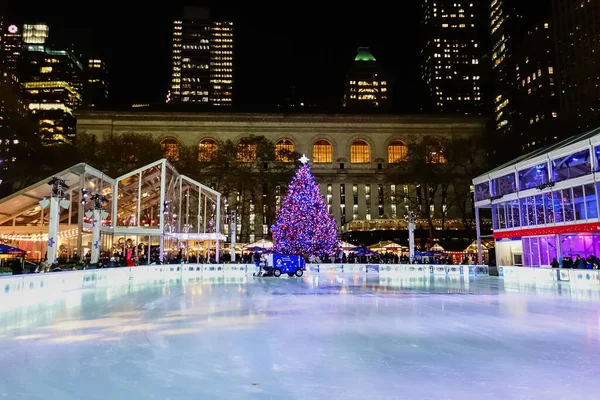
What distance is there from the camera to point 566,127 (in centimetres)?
4966

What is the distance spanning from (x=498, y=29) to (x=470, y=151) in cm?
10399

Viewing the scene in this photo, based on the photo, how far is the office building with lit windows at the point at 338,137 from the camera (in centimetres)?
7656

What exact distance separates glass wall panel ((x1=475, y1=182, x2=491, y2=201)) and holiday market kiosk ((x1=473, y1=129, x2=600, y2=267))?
0.25m

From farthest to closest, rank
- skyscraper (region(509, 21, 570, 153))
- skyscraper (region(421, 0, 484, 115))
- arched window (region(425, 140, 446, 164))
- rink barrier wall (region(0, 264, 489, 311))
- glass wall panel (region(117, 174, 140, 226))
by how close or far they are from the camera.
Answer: skyscraper (region(421, 0, 484, 115))
skyscraper (region(509, 21, 570, 153))
arched window (region(425, 140, 446, 164))
glass wall panel (region(117, 174, 140, 226))
rink barrier wall (region(0, 264, 489, 311))

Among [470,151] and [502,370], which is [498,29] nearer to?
[470,151]

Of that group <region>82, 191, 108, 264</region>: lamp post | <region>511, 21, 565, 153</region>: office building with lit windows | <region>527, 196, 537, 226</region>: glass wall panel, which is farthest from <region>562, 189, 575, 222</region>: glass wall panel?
<region>511, 21, 565, 153</region>: office building with lit windows

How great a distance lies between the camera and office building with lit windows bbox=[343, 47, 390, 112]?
181375mm

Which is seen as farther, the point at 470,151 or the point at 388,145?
the point at 388,145

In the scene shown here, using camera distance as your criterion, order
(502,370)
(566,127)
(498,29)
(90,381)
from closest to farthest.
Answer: (90,381) → (502,370) → (566,127) → (498,29)

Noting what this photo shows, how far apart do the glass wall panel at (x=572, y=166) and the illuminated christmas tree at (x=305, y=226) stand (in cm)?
1590

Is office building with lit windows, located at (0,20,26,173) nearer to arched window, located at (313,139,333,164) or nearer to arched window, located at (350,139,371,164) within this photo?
arched window, located at (313,139,333,164)

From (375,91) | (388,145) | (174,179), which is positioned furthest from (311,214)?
(375,91)

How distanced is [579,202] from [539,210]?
375cm

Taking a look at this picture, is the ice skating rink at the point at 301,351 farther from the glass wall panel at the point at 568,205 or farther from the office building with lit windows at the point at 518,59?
the office building with lit windows at the point at 518,59
